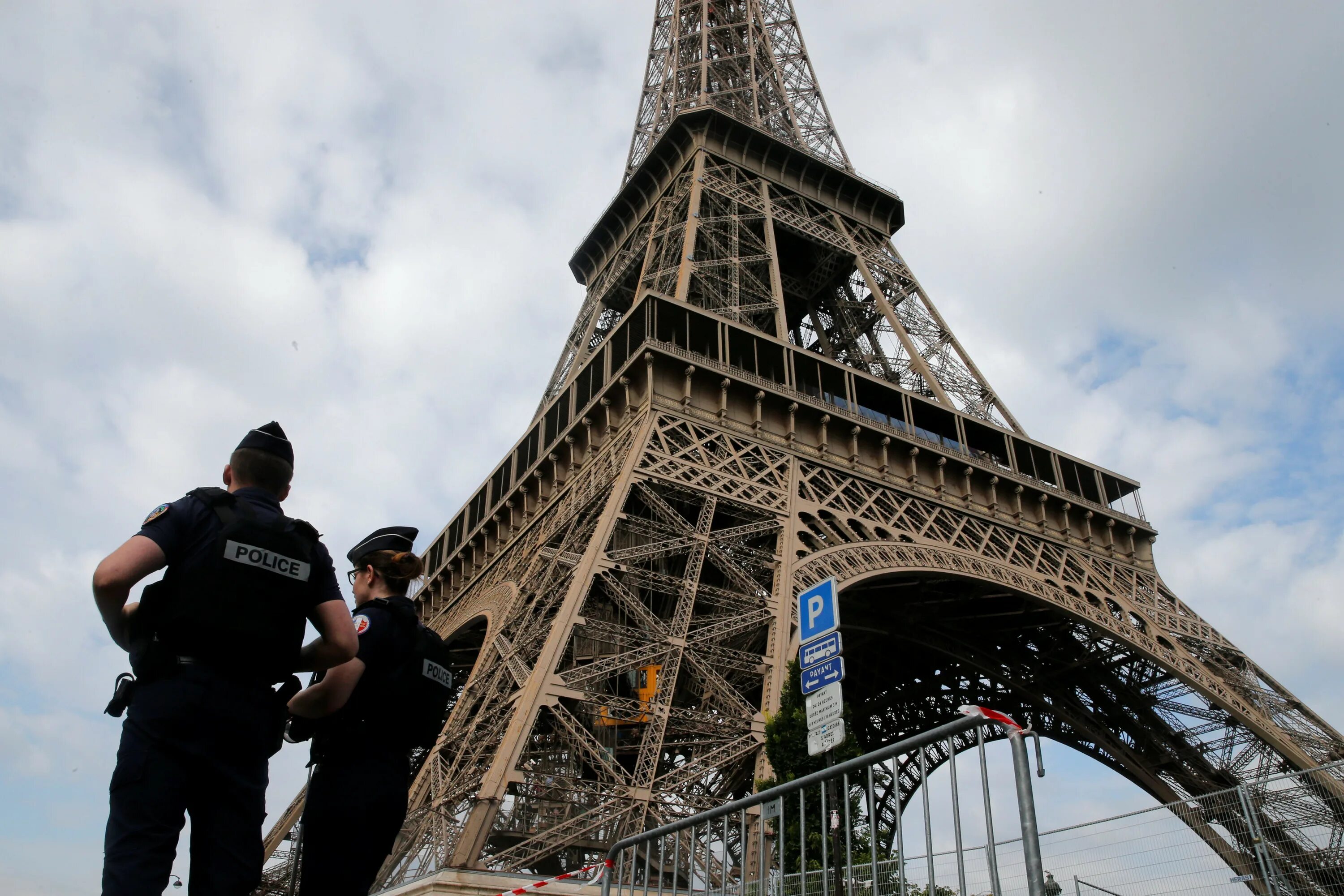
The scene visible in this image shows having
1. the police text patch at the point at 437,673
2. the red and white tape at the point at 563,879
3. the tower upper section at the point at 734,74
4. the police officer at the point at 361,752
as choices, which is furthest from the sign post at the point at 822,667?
the tower upper section at the point at 734,74

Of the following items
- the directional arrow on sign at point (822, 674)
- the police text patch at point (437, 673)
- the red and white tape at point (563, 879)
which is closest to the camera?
the police text patch at point (437, 673)

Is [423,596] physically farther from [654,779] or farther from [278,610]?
[278,610]

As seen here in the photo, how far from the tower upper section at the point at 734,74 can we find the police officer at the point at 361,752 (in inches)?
1207

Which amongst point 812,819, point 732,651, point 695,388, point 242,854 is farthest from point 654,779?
point 242,854

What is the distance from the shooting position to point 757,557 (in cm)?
1838

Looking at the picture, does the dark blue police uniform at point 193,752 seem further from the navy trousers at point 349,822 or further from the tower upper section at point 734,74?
the tower upper section at point 734,74

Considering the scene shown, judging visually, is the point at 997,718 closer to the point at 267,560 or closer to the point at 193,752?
the point at 267,560

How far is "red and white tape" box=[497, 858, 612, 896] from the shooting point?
8.66 metres

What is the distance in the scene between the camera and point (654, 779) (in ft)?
45.0

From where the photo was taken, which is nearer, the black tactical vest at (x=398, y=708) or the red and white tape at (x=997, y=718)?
the red and white tape at (x=997, y=718)

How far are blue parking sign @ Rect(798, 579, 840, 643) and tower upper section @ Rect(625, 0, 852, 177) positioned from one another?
26448 mm

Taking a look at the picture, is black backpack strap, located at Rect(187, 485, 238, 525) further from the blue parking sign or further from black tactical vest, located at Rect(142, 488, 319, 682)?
the blue parking sign

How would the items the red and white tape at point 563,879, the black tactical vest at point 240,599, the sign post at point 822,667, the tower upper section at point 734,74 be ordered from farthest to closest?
1. the tower upper section at point 734,74
2. the red and white tape at point 563,879
3. the sign post at point 822,667
4. the black tactical vest at point 240,599

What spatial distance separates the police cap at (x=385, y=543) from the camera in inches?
174
